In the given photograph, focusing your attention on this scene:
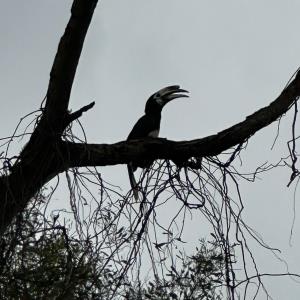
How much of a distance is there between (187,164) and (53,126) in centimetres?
53

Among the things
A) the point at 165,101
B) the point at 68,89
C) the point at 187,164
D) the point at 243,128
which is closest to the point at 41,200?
the point at 68,89

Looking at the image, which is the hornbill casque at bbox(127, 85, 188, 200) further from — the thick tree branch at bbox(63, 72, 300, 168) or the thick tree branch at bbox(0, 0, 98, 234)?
the thick tree branch at bbox(0, 0, 98, 234)

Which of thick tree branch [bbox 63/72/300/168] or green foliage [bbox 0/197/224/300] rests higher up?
thick tree branch [bbox 63/72/300/168]

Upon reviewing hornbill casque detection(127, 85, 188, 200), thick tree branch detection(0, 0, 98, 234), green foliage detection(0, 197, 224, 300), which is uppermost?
hornbill casque detection(127, 85, 188, 200)

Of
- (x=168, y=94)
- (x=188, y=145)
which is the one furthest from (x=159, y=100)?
(x=188, y=145)

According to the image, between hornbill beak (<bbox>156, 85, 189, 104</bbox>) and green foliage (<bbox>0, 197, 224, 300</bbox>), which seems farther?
hornbill beak (<bbox>156, 85, 189, 104</bbox>)

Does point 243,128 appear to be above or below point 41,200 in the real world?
above

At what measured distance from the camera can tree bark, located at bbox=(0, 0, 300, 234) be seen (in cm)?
219

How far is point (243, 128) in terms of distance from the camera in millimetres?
2330

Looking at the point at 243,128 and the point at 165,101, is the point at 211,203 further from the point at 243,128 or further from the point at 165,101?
the point at 165,101

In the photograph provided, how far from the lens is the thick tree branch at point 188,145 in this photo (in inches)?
91.7

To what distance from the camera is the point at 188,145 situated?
7.82 ft

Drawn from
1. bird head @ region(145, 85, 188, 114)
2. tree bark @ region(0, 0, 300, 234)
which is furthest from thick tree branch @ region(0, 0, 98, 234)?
bird head @ region(145, 85, 188, 114)

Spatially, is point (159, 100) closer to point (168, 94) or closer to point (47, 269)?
point (168, 94)
